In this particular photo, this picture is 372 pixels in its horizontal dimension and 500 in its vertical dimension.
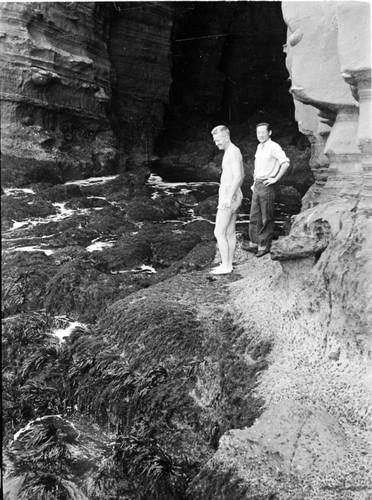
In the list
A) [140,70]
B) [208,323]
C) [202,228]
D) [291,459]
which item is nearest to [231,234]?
[208,323]

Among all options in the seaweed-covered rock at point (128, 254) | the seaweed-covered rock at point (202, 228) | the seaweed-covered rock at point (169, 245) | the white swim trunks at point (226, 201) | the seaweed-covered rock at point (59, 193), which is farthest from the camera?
the seaweed-covered rock at point (59, 193)

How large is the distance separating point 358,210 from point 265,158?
68.6 inches

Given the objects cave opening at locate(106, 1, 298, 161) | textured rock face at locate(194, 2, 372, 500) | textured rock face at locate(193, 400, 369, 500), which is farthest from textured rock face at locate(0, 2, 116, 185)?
textured rock face at locate(193, 400, 369, 500)

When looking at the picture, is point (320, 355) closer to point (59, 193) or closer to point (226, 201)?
point (226, 201)

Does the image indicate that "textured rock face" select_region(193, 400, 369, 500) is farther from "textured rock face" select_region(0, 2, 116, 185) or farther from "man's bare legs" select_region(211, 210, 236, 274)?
"textured rock face" select_region(0, 2, 116, 185)

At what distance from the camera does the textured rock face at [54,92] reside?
11.7 m

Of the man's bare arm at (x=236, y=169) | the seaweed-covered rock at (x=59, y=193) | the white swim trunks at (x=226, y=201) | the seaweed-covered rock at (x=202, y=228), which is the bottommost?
the seaweed-covered rock at (x=202, y=228)

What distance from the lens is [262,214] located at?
6379 mm

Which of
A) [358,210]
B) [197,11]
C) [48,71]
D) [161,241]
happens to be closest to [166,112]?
[197,11]

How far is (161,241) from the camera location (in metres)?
8.45

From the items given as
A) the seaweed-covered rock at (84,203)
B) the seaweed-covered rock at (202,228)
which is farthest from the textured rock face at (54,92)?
the seaweed-covered rock at (202,228)

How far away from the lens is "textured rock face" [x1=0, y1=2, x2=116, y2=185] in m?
11.7

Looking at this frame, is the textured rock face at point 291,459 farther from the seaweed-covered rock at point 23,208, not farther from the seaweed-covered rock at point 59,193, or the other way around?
the seaweed-covered rock at point 59,193

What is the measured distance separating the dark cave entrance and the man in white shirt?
434 inches
